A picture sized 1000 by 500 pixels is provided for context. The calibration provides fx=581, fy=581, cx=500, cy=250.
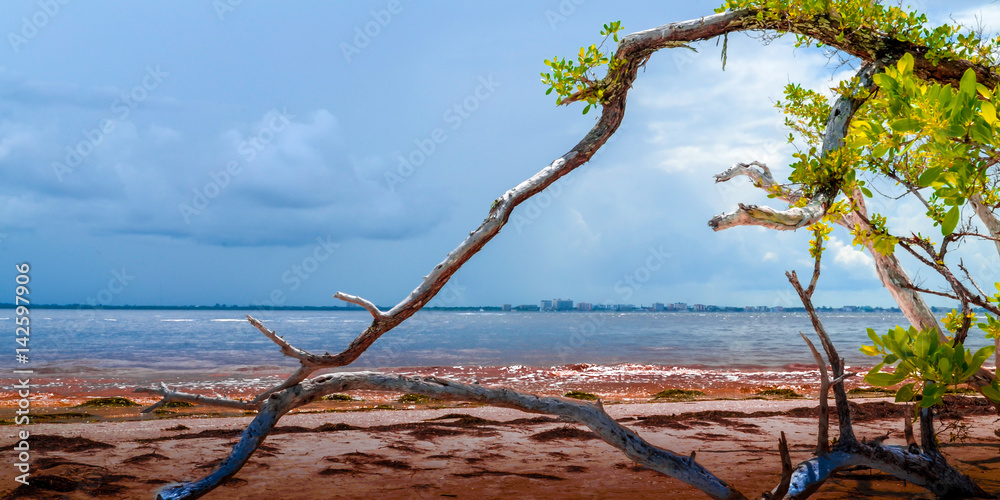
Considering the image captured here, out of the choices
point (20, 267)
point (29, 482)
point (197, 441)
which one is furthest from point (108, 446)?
point (20, 267)

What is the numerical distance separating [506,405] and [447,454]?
2.51m

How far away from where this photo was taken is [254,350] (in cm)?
2662

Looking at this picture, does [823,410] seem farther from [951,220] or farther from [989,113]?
[989,113]

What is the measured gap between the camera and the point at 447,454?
5520 mm

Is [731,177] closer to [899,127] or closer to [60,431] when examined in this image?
[899,127]

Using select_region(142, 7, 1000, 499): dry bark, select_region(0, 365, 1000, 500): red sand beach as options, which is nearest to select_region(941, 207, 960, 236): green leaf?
select_region(142, 7, 1000, 499): dry bark

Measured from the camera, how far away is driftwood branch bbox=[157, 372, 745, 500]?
3232mm

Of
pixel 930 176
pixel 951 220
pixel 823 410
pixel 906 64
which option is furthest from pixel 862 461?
pixel 906 64

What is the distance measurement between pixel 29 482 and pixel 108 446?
1389mm

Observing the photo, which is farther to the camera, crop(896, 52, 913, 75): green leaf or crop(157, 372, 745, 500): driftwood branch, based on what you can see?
crop(157, 372, 745, 500): driftwood branch

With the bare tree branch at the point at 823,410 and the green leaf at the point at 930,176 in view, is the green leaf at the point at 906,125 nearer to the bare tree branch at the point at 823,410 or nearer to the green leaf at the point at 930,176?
the green leaf at the point at 930,176

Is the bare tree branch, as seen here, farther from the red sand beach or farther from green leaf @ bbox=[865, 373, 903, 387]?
green leaf @ bbox=[865, 373, 903, 387]

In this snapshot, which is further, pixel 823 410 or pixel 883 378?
pixel 823 410

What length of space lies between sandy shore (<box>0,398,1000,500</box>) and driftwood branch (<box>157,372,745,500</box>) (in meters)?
1.15
